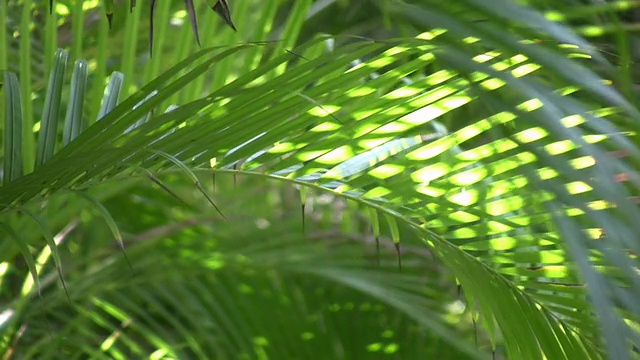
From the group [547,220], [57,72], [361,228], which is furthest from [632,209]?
[361,228]

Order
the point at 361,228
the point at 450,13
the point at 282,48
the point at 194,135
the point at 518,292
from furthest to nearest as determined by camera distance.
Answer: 1. the point at 361,228
2. the point at 282,48
3. the point at 518,292
4. the point at 194,135
5. the point at 450,13

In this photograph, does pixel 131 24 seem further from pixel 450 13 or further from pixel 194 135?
pixel 450 13

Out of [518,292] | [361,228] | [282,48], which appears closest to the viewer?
[518,292]

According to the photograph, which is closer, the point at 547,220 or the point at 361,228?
the point at 547,220

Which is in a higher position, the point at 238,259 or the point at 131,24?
the point at 131,24

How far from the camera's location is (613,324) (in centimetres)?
33

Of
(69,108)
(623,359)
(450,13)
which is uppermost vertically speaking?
(69,108)

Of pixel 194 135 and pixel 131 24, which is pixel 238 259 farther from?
pixel 194 135

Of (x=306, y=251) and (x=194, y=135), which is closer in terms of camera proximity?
(x=194, y=135)

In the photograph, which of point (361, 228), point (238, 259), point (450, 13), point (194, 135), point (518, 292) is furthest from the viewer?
point (361, 228)

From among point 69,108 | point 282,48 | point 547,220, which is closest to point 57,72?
Result: point 69,108

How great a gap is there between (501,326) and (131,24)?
0.37m

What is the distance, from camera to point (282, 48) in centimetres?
80

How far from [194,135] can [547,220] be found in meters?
0.26
